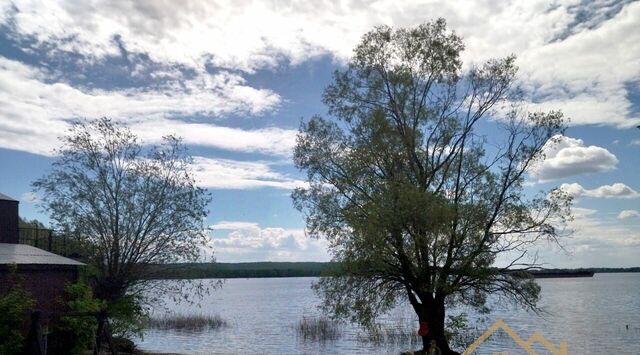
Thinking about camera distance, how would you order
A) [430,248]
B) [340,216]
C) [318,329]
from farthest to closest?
[318,329] → [340,216] → [430,248]

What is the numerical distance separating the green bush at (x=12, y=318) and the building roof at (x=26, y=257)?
135cm

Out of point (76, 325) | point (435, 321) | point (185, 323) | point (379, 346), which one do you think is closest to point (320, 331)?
point (379, 346)

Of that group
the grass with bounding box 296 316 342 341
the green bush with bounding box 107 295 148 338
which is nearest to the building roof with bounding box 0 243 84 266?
the green bush with bounding box 107 295 148 338

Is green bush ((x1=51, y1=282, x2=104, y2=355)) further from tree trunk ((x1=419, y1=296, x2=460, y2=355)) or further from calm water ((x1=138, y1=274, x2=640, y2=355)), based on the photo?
tree trunk ((x1=419, y1=296, x2=460, y2=355))

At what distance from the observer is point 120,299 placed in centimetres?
2867

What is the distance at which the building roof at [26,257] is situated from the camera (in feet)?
72.7

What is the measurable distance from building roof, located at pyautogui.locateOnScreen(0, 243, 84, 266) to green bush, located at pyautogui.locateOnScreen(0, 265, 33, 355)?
1.35 metres

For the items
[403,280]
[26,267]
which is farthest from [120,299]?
[403,280]

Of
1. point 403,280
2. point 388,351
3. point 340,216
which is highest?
point 340,216

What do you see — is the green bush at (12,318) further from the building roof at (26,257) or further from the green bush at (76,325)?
the green bush at (76,325)

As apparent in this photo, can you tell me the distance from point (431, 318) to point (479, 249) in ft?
12.6

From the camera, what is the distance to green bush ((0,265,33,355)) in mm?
19859

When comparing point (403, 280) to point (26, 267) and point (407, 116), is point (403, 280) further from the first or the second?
point (26, 267)

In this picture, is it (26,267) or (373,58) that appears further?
(373,58)
